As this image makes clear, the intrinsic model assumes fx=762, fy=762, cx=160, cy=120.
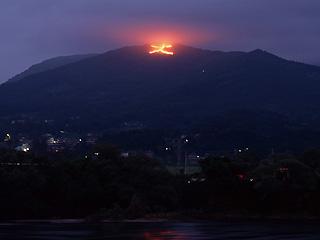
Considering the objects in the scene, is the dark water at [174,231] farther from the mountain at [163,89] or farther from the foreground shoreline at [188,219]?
the mountain at [163,89]

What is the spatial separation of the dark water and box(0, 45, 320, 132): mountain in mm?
72759

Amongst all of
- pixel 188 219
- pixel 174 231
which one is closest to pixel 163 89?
pixel 188 219

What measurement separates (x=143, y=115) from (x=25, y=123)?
18.2 metres

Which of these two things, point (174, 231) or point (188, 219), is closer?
point (174, 231)

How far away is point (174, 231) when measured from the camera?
31.7 m

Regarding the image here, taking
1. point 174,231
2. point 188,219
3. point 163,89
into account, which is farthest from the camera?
point 163,89

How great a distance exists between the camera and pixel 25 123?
110 metres

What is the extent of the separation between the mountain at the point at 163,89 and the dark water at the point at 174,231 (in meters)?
72.8

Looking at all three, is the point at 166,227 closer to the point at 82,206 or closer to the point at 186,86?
the point at 82,206

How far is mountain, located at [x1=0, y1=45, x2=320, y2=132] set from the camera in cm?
11719

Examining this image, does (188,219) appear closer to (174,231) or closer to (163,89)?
(174,231)

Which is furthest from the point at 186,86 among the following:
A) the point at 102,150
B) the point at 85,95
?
the point at 102,150

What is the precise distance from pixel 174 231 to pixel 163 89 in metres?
103

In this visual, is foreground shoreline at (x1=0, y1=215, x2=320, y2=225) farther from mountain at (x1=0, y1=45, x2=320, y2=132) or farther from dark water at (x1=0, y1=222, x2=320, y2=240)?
mountain at (x1=0, y1=45, x2=320, y2=132)
